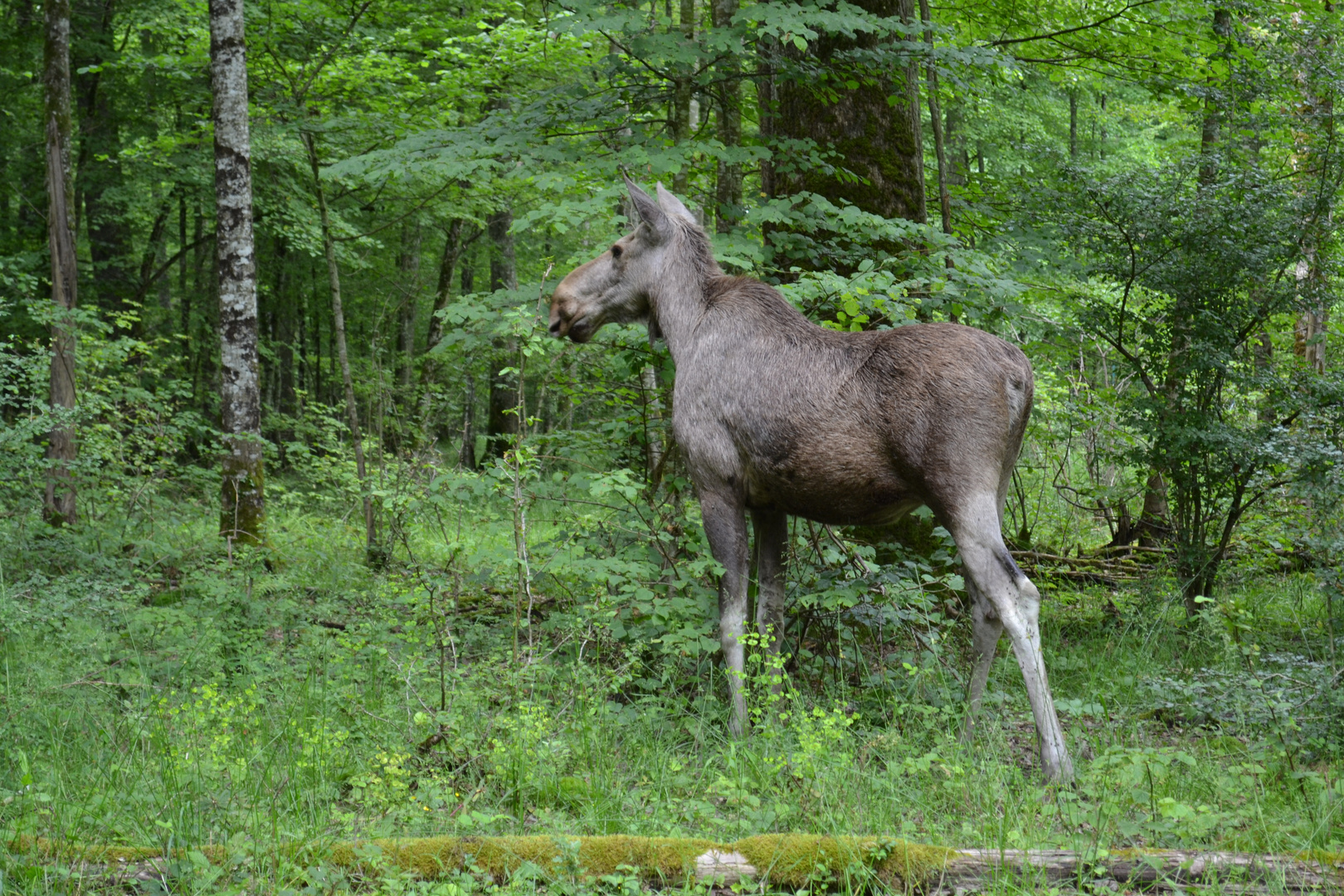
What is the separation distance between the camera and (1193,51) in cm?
923

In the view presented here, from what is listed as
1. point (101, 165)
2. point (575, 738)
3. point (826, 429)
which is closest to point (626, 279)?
point (826, 429)

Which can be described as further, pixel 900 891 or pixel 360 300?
pixel 360 300

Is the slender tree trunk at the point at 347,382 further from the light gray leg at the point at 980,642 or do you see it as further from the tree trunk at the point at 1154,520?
the tree trunk at the point at 1154,520

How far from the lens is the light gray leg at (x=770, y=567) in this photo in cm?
520

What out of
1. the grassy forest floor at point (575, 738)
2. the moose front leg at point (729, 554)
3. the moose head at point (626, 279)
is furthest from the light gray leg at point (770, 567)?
the moose head at point (626, 279)

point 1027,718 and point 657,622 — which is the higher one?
point 657,622

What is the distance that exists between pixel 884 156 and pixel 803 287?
7.66ft

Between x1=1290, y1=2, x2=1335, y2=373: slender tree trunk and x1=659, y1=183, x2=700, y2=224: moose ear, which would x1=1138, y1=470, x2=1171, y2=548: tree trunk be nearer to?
x1=1290, y1=2, x2=1335, y2=373: slender tree trunk

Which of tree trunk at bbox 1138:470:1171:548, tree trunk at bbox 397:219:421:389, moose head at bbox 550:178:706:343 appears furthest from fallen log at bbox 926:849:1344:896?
tree trunk at bbox 397:219:421:389

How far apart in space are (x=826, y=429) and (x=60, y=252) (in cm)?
1003

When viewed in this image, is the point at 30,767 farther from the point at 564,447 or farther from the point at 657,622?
the point at 564,447

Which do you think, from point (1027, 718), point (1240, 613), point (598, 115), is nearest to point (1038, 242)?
point (1240, 613)

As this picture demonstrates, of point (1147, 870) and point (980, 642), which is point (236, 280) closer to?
point (980, 642)

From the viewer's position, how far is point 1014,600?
4.25 meters
